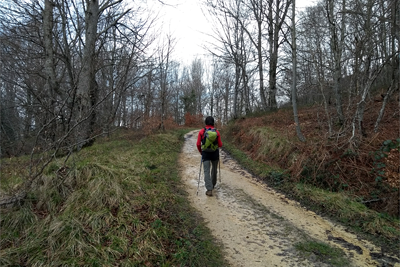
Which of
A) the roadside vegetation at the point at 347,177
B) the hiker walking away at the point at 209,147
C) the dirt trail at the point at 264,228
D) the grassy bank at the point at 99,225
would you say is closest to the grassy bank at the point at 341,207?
the roadside vegetation at the point at 347,177

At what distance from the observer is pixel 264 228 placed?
4.14 meters

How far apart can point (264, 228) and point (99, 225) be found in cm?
276

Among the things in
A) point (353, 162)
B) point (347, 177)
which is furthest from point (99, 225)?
point (353, 162)

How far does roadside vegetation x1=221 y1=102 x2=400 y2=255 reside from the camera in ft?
14.3

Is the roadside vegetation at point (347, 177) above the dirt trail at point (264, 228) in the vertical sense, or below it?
above

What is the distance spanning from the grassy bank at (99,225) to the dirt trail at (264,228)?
36 centimetres

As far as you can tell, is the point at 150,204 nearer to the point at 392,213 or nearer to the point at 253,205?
the point at 253,205

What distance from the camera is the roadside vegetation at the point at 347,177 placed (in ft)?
14.3

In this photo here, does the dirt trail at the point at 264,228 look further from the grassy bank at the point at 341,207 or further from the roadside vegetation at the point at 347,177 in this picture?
the roadside vegetation at the point at 347,177

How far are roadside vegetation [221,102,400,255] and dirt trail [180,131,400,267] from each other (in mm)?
401

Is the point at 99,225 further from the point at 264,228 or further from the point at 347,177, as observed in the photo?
the point at 347,177

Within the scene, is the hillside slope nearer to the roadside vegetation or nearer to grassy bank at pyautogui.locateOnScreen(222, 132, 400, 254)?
the roadside vegetation

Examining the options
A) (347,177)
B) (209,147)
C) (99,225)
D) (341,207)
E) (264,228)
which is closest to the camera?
(99,225)

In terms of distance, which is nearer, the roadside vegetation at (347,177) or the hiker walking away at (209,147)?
the roadside vegetation at (347,177)
